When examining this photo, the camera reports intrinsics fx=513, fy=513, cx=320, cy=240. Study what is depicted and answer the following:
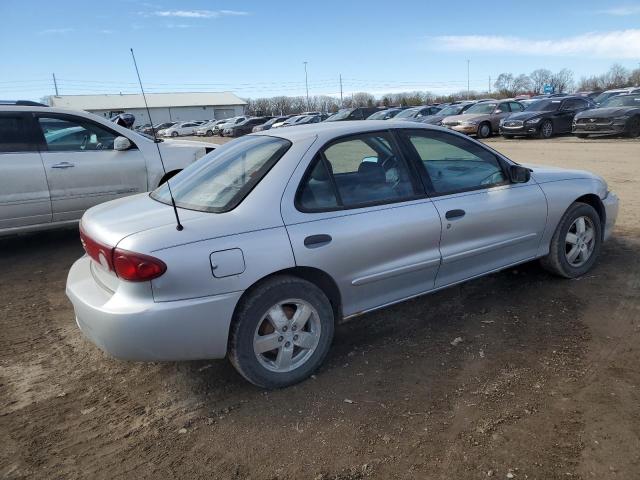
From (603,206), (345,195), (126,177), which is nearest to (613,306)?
(603,206)

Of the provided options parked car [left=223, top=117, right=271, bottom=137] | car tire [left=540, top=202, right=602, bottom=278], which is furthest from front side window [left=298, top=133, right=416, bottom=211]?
Answer: parked car [left=223, top=117, right=271, bottom=137]

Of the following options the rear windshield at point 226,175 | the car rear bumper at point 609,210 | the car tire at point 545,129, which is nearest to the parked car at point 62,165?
the rear windshield at point 226,175

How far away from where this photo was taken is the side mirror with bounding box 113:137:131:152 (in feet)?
20.0

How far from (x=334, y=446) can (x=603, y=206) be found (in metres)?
3.47

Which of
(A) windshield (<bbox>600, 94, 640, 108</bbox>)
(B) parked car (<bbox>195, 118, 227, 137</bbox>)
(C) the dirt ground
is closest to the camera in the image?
(C) the dirt ground

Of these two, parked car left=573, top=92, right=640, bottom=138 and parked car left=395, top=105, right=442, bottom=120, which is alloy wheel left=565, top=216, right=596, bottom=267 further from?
parked car left=395, top=105, right=442, bottom=120

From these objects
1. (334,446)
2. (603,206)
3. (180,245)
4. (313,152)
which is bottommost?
(334,446)

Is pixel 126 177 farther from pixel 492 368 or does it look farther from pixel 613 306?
A: pixel 613 306

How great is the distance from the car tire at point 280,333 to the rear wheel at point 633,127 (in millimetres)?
17228

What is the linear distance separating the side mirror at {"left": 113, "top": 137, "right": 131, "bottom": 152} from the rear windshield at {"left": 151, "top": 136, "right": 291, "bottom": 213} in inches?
107

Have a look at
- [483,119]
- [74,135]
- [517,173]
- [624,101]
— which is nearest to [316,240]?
[517,173]

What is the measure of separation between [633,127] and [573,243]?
49.8ft

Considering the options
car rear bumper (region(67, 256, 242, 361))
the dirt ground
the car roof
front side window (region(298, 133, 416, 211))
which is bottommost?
the dirt ground

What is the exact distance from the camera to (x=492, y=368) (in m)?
3.21
